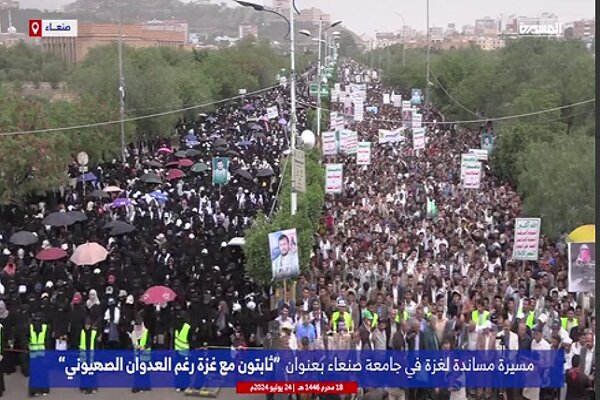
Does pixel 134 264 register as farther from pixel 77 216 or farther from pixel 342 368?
pixel 342 368

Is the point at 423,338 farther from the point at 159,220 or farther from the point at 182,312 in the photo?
the point at 159,220

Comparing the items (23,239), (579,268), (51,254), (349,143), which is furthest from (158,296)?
(349,143)

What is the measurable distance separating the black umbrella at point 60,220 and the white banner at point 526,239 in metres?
9.05

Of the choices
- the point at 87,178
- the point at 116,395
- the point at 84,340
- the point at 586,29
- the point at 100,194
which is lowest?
the point at 116,395

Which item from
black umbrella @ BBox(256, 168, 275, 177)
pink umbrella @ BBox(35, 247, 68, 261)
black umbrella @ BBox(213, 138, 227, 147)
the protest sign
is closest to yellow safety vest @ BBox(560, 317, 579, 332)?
the protest sign

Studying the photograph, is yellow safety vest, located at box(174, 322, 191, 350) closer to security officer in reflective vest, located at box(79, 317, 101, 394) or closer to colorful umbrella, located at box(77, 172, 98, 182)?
security officer in reflective vest, located at box(79, 317, 101, 394)

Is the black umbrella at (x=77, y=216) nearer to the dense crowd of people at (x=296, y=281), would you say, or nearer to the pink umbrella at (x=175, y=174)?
the dense crowd of people at (x=296, y=281)

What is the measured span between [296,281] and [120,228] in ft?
15.9

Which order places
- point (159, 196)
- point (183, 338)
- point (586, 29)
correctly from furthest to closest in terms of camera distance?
point (586, 29) → point (159, 196) → point (183, 338)

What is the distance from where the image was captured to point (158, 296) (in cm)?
1267

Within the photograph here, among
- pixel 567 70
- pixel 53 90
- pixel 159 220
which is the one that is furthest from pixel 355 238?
pixel 53 90

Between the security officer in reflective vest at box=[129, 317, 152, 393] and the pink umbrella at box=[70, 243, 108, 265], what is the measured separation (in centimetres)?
368

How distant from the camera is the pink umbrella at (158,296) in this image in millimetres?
12617

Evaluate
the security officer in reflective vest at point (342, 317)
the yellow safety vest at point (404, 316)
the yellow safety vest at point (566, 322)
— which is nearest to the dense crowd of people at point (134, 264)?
the security officer in reflective vest at point (342, 317)
